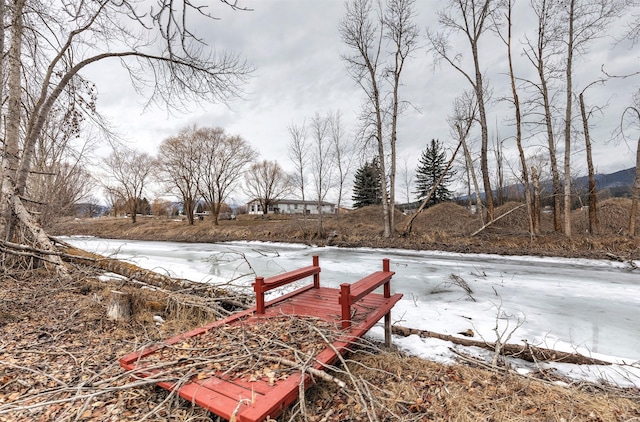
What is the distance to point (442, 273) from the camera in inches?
323

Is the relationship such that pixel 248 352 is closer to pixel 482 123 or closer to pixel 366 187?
pixel 482 123

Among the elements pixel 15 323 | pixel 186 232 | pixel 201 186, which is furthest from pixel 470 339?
pixel 201 186

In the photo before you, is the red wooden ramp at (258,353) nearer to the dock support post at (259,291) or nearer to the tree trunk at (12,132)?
the dock support post at (259,291)

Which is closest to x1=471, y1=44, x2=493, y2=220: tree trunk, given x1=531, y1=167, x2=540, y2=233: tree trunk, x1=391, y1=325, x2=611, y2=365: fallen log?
x1=531, y1=167, x2=540, y2=233: tree trunk

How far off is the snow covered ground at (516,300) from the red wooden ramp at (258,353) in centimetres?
→ 129

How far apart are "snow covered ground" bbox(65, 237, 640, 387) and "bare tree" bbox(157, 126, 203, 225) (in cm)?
1806

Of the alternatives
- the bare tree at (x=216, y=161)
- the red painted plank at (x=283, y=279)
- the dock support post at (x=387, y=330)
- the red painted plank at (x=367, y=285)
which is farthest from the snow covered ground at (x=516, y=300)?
the bare tree at (x=216, y=161)

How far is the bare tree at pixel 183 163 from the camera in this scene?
1029 inches

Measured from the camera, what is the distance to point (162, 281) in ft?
19.2

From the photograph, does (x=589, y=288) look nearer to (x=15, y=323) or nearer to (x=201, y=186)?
(x=15, y=323)

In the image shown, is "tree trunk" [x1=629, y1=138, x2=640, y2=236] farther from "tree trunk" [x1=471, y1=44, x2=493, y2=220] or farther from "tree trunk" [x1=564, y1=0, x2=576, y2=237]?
"tree trunk" [x1=471, y1=44, x2=493, y2=220]

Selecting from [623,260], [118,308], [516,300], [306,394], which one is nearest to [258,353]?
[306,394]

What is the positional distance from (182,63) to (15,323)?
5.71 meters

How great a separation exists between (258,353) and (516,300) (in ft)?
17.8
